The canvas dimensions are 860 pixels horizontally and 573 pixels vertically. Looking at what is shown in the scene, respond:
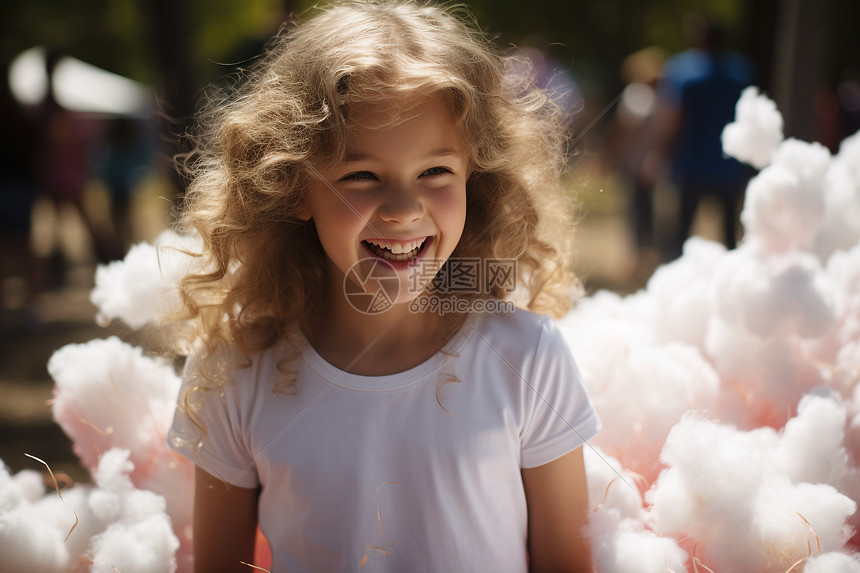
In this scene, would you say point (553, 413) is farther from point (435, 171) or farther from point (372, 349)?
point (435, 171)

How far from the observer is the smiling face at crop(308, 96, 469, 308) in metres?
1.15

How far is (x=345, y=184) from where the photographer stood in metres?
1.17

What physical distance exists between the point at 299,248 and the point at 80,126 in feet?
17.6

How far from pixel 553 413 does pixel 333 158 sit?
0.52m

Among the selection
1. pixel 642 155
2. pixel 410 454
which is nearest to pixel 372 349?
pixel 410 454

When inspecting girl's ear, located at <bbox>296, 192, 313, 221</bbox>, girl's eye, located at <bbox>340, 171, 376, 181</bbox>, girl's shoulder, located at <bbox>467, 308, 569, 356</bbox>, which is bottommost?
girl's shoulder, located at <bbox>467, 308, 569, 356</bbox>

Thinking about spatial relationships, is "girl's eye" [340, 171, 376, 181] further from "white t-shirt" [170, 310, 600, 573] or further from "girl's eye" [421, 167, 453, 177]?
"white t-shirt" [170, 310, 600, 573]

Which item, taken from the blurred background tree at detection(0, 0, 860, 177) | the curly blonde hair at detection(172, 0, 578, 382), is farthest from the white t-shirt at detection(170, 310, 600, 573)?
the blurred background tree at detection(0, 0, 860, 177)

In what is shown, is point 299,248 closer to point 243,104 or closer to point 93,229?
point 243,104

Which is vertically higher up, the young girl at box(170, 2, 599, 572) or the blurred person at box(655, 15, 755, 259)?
the blurred person at box(655, 15, 755, 259)

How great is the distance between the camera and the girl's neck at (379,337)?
49.9 inches

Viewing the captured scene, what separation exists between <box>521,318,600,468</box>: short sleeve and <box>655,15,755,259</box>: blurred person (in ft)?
11.9

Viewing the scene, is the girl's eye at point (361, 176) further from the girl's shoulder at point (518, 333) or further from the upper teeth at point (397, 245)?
the girl's shoulder at point (518, 333)

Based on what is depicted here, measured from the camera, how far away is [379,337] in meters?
1.30
